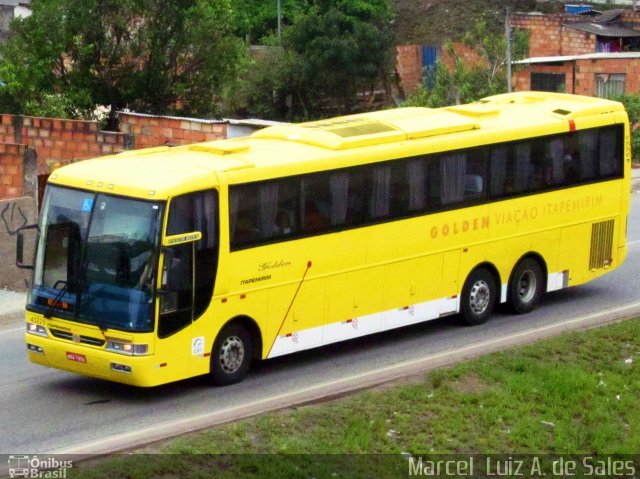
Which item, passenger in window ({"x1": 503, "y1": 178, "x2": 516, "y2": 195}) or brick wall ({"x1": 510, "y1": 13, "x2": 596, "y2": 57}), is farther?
brick wall ({"x1": 510, "y1": 13, "x2": 596, "y2": 57})

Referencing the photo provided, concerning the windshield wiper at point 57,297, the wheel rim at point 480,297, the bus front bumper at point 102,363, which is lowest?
the wheel rim at point 480,297

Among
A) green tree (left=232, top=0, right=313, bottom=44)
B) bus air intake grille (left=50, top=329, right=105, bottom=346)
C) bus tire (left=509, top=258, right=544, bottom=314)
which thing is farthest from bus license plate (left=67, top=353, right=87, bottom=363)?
green tree (left=232, top=0, right=313, bottom=44)

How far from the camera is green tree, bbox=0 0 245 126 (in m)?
25.4

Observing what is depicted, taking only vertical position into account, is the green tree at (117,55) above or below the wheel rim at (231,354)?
above

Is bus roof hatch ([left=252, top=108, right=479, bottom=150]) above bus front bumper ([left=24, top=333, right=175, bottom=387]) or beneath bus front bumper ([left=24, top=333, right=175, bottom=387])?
above

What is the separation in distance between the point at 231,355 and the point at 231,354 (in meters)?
0.01

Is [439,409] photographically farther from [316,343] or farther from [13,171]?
[13,171]

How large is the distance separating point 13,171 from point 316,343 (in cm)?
774

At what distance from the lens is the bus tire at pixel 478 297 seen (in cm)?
1644

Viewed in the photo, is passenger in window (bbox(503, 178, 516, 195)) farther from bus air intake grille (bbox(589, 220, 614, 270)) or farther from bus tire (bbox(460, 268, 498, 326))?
bus air intake grille (bbox(589, 220, 614, 270))

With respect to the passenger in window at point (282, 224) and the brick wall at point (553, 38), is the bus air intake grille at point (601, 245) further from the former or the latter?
the brick wall at point (553, 38)

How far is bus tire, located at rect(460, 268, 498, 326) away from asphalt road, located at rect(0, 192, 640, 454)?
17 centimetres

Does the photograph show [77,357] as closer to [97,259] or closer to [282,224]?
[97,259]

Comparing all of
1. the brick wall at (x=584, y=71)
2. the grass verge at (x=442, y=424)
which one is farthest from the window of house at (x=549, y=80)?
the grass verge at (x=442, y=424)
